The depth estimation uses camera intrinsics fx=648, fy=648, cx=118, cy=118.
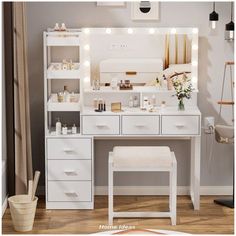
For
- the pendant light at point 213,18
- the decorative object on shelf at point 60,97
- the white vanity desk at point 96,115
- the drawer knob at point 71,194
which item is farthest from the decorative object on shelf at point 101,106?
the pendant light at point 213,18

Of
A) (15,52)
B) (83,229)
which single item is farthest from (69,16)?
(83,229)

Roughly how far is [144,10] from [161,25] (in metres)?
0.19

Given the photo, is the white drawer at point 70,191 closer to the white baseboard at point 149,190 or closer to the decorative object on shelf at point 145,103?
the white baseboard at point 149,190

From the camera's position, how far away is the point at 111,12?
543 centimetres

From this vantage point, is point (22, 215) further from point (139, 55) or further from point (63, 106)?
point (139, 55)

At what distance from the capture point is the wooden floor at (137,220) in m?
4.79

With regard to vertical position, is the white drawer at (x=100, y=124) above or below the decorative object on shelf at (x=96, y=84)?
below

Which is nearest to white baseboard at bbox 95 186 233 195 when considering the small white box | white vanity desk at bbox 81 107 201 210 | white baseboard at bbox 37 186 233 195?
white baseboard at bbox 37 186 233 195

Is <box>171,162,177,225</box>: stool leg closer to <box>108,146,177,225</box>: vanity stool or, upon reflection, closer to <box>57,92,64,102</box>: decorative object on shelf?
<box>108,146,177,225</box>: vanity stool

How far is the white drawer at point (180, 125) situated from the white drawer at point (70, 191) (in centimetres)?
77

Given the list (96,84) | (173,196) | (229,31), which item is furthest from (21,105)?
(229,31)

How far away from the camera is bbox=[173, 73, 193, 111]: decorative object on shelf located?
5230 mm

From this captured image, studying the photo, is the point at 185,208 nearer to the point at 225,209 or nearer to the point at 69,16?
the point at 225,209

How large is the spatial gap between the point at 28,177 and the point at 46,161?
22cm
